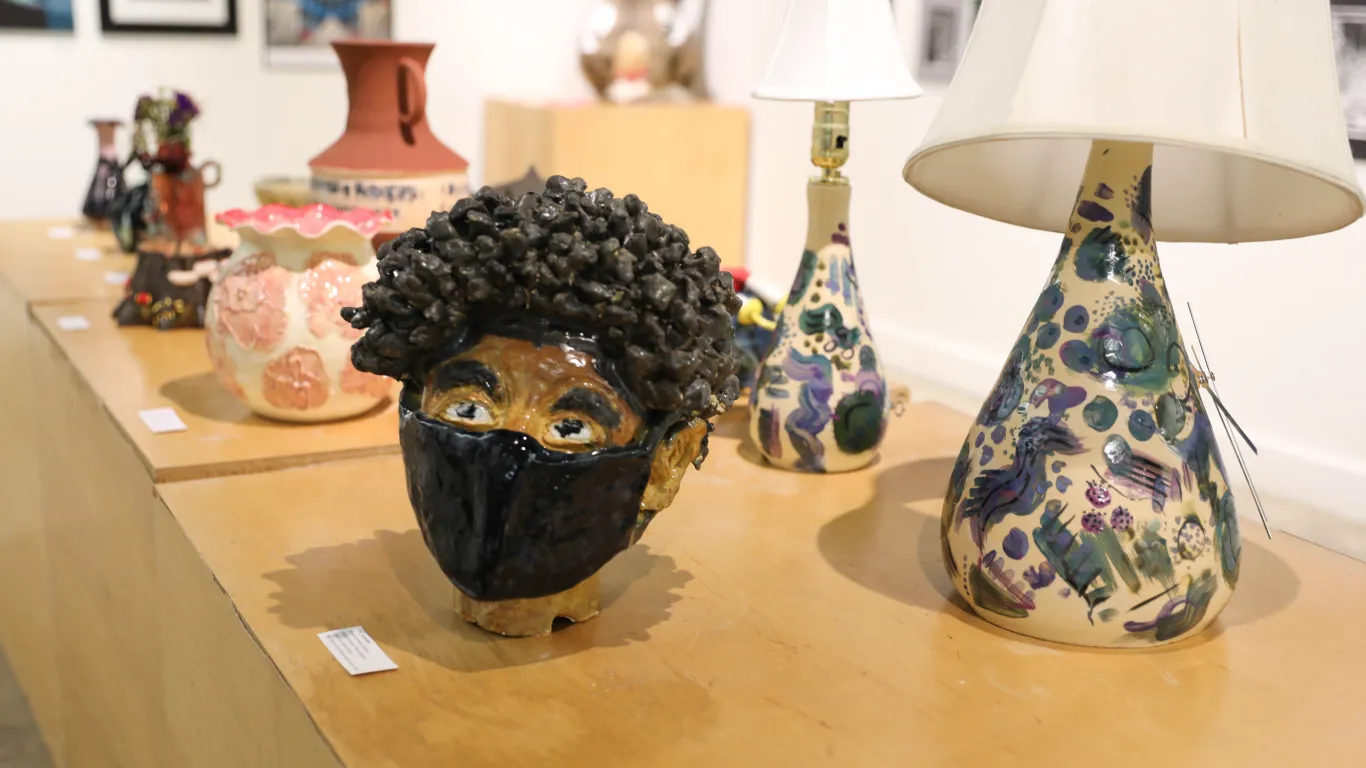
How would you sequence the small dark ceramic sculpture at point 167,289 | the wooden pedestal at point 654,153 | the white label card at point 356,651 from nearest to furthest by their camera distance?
1. the white label card at point 356,651
2. the small dark ceramic sculpture at point 167,289
3. the wooden pedestal at point 654,153

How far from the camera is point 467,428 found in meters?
0.85

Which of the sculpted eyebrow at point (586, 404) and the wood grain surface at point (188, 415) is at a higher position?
the sculpted eyebrow at point (586, 404)

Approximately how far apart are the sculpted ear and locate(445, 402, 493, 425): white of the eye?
0.42 feet

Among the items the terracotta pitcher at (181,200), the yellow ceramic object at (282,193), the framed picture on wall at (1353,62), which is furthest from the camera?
the framed picture on wall at (1353,62)

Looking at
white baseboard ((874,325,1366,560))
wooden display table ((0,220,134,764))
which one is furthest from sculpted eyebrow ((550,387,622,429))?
white baseboard ((874,325,1366,560))

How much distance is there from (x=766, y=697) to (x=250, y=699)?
1.27 ft

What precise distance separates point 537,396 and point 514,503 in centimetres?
7

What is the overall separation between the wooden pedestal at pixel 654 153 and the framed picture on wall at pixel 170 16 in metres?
0.92

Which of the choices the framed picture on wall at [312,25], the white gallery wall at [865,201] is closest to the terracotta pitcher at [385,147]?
the white gallery wall at [865,201]

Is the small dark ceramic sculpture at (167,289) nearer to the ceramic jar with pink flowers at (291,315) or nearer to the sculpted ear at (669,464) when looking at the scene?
the ceramic jar with pink flowers at (291,315)

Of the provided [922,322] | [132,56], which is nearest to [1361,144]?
[922,322]

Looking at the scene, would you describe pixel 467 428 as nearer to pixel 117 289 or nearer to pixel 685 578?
pixel 685 578

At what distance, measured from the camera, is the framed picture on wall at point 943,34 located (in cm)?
334

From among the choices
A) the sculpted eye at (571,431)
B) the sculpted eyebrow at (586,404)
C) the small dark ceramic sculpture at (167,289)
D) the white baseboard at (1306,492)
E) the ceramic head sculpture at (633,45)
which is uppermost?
the ceramic head sculpture at (633,45)
